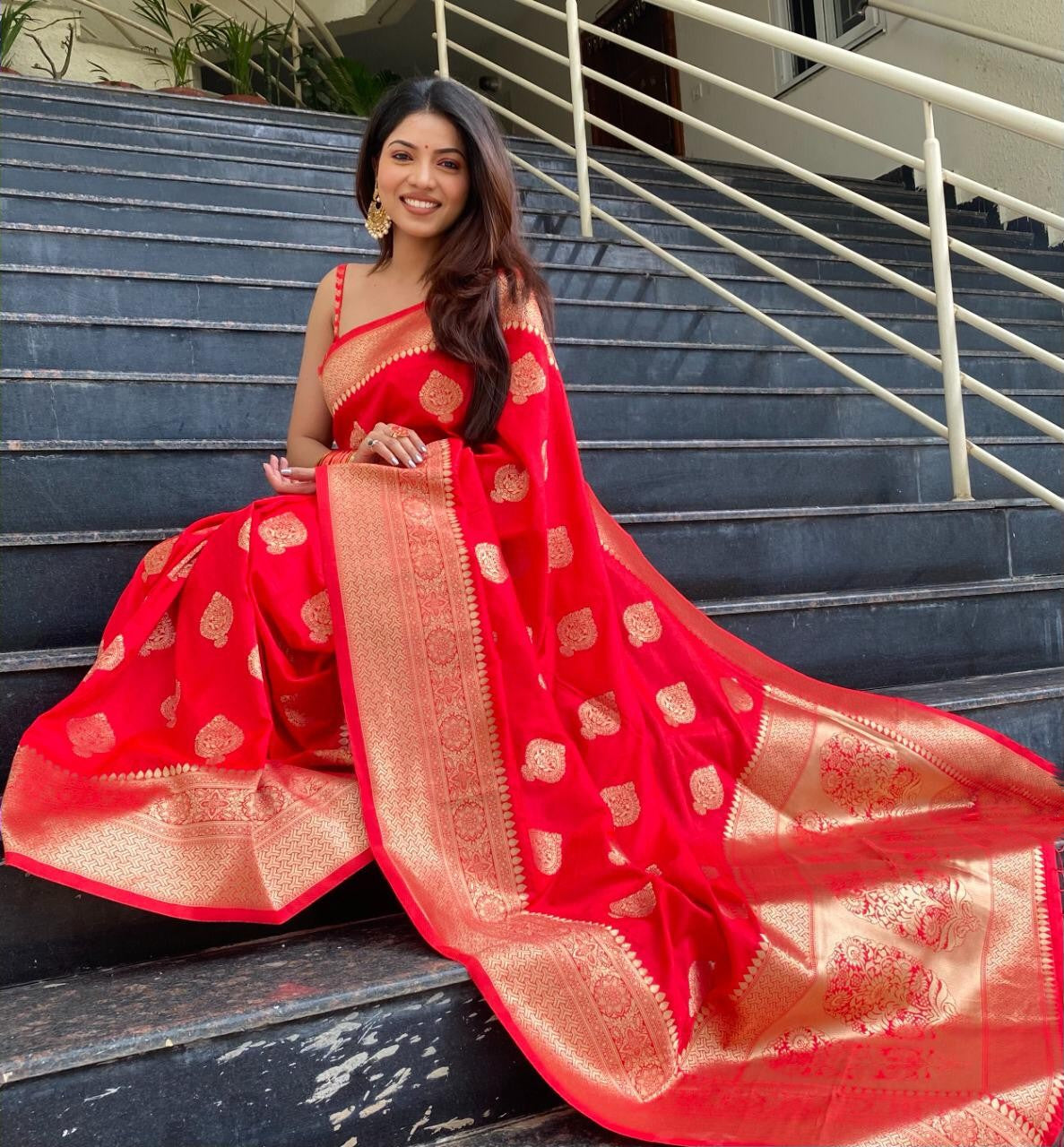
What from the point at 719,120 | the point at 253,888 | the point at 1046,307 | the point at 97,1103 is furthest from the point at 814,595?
the point at 719,120

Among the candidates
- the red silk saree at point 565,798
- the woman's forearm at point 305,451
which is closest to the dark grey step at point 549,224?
the woman's forearm at point 305,451

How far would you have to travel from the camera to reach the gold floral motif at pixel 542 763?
1.43 m

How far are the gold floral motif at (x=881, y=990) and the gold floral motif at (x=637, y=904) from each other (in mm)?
202

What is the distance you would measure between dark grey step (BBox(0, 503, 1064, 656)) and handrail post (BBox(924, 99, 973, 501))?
88 millimetres

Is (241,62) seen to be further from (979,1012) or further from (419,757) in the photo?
(979,1012)

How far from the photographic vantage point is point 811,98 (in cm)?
616

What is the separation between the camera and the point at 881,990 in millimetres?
1267

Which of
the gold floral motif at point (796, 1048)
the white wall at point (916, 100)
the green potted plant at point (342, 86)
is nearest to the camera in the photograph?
the gold floral motif at point (796, 1048)

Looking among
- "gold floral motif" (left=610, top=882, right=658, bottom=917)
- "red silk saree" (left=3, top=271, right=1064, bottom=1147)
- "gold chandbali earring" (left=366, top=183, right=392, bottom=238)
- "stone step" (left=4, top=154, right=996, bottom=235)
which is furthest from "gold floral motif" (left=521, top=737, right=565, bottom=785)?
"stone step" (left=4, top=154, right=996, bottom=235)

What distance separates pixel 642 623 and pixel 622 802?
0.31 meters

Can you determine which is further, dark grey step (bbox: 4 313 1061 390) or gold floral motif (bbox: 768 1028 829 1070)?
dark grey step (bbox: 4 313 1061 390)

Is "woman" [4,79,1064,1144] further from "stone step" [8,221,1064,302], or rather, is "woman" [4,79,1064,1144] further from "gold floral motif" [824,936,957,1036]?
"stone step" [8,221,1064,302]

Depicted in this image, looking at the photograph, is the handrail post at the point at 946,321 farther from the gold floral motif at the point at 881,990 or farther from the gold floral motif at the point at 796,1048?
the gold floral motif at the point at 796,1048

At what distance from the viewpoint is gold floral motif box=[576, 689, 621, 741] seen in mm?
1539
